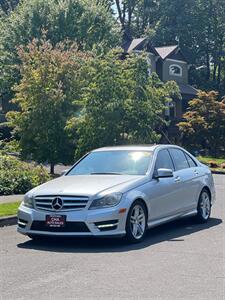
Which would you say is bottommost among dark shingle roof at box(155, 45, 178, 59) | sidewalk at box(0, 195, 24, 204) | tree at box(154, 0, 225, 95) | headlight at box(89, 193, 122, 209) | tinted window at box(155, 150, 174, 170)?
sidewalk at box(0, 195, 24, 204)

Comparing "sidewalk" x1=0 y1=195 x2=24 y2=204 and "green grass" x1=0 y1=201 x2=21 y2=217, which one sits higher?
"green grass" x1=0 y1=201 x2=21 y2=217

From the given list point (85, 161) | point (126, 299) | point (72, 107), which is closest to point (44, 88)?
point (72, 107)

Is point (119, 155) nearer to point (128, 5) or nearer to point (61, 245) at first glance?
point (61, 245)

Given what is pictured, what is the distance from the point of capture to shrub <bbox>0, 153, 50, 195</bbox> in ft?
56.7

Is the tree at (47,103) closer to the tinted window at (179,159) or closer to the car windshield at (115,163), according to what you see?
the tinted window at (179,159)

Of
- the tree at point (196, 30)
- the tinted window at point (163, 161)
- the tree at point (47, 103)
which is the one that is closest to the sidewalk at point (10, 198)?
the tinted window at point (163, 161)

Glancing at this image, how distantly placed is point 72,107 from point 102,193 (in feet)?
46.1

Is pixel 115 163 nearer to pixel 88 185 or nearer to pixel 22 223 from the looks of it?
pixel 88 185

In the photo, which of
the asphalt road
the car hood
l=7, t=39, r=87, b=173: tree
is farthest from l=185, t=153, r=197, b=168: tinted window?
l=7, t=39, r=87, b=173: tree

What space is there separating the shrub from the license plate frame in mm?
7705

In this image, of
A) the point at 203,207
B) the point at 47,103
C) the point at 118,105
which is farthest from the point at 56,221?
the point at 47,103

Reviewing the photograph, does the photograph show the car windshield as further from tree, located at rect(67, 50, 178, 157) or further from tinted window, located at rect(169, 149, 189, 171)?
tree, located at rect(67, 50, 178, 157)

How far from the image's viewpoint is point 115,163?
10898 mm

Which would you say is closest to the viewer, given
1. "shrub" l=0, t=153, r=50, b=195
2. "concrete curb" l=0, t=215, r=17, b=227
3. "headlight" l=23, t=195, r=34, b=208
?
"headlight" l=23, t=195, r=34, b=208
